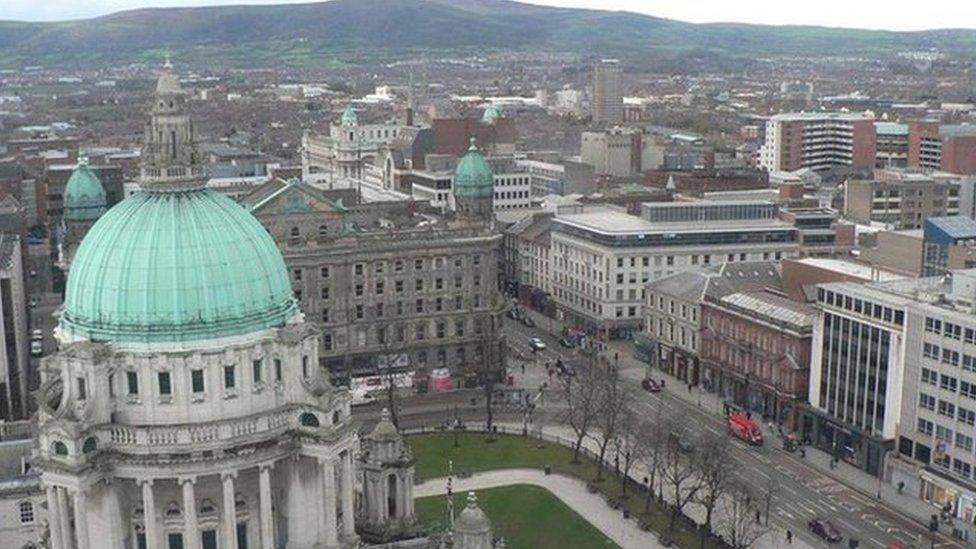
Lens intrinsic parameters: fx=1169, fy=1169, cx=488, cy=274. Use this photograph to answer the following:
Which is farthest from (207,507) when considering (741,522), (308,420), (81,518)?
(741,522)

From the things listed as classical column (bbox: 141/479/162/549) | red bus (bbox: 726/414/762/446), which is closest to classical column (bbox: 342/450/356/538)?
classical column (bbox: 141/479/162/549)

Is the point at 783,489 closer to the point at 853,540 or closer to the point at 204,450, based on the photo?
the point at 853,540

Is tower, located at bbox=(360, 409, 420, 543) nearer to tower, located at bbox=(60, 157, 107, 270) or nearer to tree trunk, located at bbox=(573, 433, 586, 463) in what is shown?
tree trunk, located at bbox=(573, 433, 586, 463)

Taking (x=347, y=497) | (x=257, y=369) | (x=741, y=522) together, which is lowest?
(x=741, y=522)

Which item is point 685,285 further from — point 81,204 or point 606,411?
point 81,204

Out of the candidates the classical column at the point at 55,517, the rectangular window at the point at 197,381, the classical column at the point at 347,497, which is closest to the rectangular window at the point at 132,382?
the rectangular window at the point at 197,381

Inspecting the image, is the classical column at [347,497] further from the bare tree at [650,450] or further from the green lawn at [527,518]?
the bare tree at [650,450]
